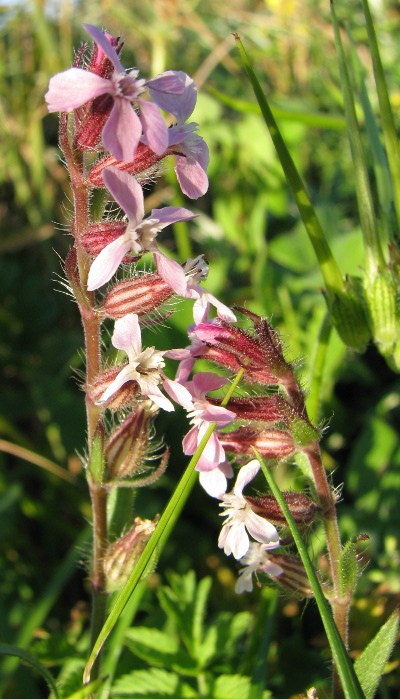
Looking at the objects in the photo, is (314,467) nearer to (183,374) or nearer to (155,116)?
(183,374)

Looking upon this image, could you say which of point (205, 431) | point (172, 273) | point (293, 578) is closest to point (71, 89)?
point (172, 273)

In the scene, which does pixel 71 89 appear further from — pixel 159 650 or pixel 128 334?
pixel 159 650

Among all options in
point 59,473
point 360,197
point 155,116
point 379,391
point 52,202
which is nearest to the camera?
point 155,116

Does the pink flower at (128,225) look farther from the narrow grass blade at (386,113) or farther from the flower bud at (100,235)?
the narrow grass blade at (386,113)

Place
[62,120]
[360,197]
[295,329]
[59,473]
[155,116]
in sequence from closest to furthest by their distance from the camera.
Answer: [155,116] < [62,120] < [360,197] < [59,473] < [295,329]

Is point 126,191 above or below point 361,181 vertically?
above

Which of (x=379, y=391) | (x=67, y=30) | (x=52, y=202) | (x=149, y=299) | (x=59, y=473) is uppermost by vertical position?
(x=67, y=30)

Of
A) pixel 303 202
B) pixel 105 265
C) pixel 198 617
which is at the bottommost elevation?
pixel 198 617

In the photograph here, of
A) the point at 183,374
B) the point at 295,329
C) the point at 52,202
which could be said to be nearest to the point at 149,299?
the point at 183,374
